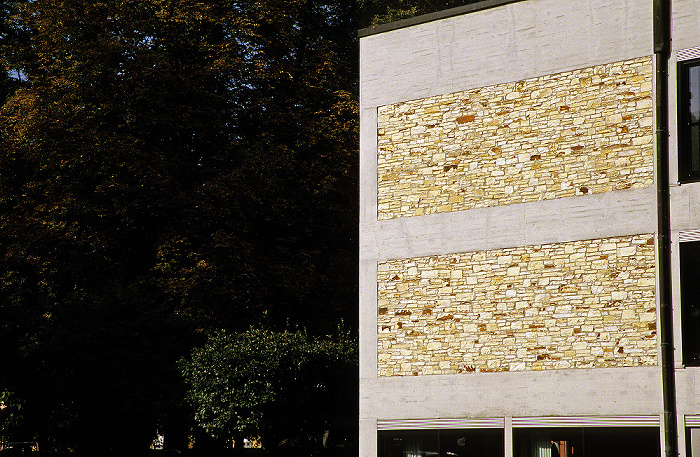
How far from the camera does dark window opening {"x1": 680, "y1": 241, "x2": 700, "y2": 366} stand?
13.6 meters

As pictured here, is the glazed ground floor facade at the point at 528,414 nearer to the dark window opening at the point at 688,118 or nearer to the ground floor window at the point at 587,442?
the ground floor window at the point at 587,442

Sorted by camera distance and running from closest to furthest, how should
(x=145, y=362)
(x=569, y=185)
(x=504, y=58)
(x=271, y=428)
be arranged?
(x=569, y=185)
(x=504, y=58)
(x=271, y=428)
(x=145, y=362)

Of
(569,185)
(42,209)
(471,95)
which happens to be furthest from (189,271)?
(569,185)

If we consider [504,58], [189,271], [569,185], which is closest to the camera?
[569,185]

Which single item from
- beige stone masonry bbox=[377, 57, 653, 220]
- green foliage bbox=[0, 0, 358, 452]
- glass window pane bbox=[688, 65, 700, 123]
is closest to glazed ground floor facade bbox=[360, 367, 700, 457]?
beige stone masonry bbox=[377, 57, 653, 220]

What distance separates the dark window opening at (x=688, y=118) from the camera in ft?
46.2

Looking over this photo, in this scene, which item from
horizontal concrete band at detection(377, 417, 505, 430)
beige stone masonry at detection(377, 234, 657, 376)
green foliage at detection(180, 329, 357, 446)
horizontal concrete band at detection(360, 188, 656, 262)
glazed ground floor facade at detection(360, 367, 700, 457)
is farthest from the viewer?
green foliage at detection(180, 329, 357, 446)

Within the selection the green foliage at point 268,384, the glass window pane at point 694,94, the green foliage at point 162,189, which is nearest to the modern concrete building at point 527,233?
the glass window pane at point 694,94

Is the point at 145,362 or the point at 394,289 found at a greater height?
the point at 394,289

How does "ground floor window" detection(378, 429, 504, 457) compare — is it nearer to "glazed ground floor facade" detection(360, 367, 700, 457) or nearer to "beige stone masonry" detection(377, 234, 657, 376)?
"glazed ground floor facade" detection(360, 367, 700, 457)

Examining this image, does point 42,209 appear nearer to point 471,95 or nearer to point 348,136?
point 348,136

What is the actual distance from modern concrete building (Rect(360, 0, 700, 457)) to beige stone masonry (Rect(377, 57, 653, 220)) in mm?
28

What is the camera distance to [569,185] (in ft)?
49.5

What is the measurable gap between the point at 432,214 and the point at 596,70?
3.95 m
